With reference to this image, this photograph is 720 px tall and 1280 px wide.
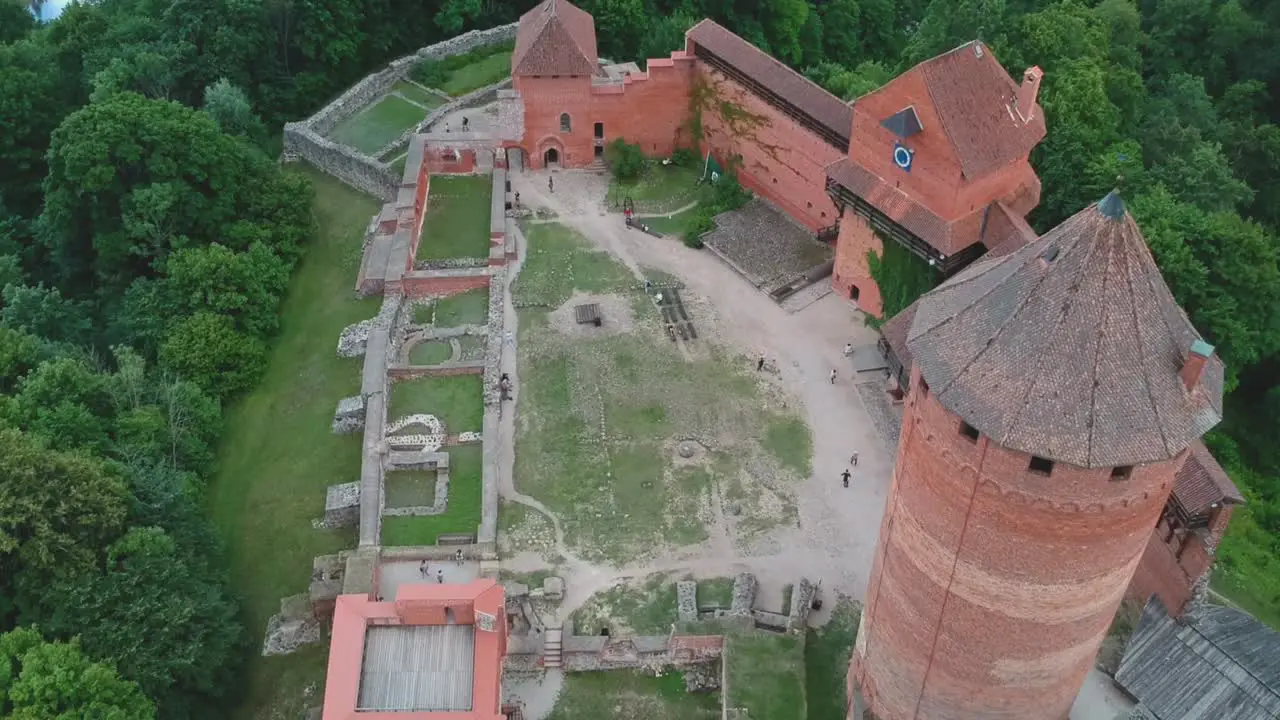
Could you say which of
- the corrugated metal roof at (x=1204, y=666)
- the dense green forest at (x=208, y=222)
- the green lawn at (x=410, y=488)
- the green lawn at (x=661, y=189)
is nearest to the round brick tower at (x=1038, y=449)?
the corrugated metal roof at (x=1204, y=666)

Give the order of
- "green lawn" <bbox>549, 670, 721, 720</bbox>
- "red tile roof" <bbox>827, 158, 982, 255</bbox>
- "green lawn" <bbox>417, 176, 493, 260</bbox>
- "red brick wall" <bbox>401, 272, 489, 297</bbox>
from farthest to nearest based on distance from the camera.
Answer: "green lawn" <bbox>417, 176, 493, 260</bbox> < "red brick wall" <bbox>401, 272, 489, 297</bbox> < "red tile roof" <bbox>827, 158, 982, 255</bbox> < "green lawn" <bbox>549, 670, 721, 720</bbox>

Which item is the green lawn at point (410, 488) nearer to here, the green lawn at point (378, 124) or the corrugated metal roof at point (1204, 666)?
the corrugated metal roof at point (1204, 666)

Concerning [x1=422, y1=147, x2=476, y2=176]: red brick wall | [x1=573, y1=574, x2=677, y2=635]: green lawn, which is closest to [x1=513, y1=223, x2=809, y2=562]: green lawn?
[x1=573, y1=574, x2=677, y2=635]: green lawn

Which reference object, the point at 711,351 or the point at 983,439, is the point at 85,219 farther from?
the point at 983,439

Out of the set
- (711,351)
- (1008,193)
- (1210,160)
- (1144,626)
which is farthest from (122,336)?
(1210,160)

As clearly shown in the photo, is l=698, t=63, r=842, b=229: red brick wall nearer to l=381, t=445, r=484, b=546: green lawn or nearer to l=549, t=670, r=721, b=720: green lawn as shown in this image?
l=381, t=445, r=484, b=546: green lawn

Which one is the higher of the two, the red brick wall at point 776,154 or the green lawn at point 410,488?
the red brick wall at point 776,154
